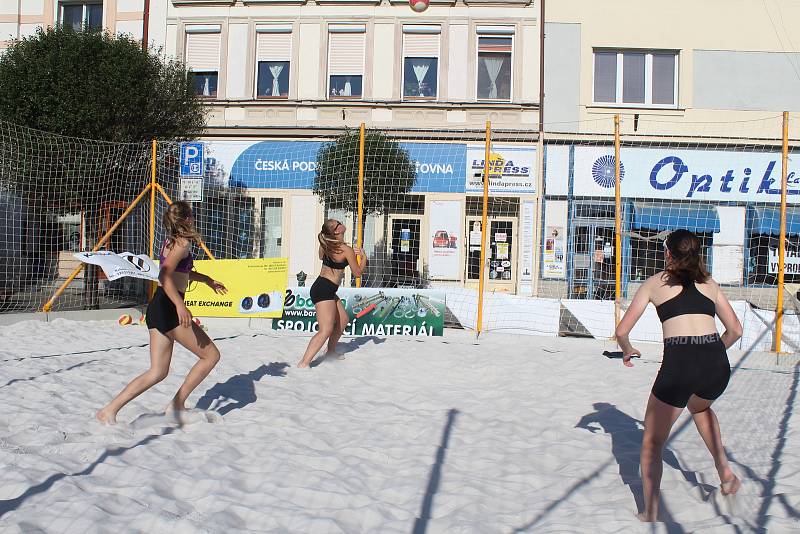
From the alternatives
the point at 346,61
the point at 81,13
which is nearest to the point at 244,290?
the point at 346,61

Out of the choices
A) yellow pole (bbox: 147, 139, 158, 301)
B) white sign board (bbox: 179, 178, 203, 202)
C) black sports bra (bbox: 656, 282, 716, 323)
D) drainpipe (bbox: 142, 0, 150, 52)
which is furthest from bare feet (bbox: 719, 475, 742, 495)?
drainpipe (bbox: 142, 0, 150, 52)

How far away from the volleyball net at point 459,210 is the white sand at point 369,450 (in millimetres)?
3045

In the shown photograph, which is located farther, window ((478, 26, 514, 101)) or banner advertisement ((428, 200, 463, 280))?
window ((478, 26, 514, 101))

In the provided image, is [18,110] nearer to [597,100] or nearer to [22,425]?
[22,425]

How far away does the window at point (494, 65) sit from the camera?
1711 cm

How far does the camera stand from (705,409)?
3654 mm

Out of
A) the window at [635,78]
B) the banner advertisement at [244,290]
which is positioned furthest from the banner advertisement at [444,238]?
the banner advertisement at [244,290]

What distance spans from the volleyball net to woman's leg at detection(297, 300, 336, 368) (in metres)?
2.10

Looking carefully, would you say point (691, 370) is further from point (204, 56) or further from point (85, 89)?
point (204, 56)

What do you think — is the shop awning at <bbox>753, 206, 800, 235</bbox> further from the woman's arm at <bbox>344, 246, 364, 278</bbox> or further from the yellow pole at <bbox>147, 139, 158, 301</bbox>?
the yellow pole at <bbox>147, 139, 158, 301</bbox>

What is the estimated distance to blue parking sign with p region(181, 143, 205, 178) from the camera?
10891 mm

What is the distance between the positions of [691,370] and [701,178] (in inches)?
528

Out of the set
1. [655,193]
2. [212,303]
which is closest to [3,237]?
Answer: [212,303]

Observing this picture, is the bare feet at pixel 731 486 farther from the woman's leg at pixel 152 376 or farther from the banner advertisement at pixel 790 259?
the banner advertisement at pixel 790 259
